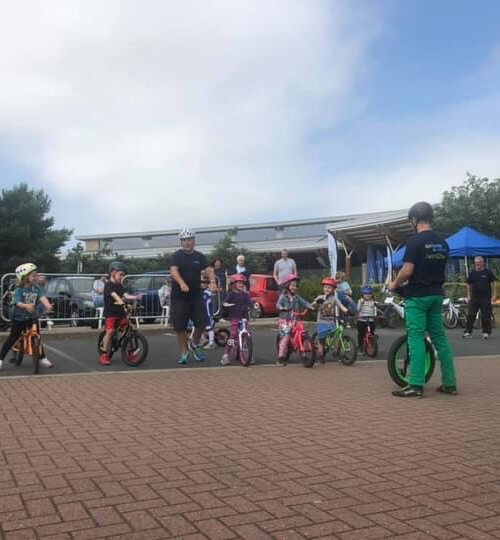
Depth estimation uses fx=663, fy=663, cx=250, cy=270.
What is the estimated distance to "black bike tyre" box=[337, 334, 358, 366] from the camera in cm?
1009

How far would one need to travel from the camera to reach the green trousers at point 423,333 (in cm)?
719

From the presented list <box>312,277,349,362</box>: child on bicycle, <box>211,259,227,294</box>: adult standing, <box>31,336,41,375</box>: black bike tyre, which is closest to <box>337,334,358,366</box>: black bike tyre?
<box>312,277,349,362</box>: child on bicycle

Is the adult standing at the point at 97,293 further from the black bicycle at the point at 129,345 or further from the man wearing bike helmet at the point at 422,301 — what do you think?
the man wearing bike helmet at the point at 422,301

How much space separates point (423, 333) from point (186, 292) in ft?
12.4

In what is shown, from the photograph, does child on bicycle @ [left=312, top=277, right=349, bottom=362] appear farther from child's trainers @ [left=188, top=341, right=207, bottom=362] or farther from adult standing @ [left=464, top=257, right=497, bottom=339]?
adult standing @ [left=464, top=257, right=497, bottom=339]

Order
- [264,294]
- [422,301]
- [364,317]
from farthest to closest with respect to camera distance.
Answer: [264,294] → [364,317] → [422,301]

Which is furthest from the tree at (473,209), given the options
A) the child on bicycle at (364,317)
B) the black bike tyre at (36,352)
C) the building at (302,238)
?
the black bike tyre at (36,352)

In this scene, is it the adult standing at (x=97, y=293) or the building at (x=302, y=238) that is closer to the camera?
the adult standing at (x=97, y=293)

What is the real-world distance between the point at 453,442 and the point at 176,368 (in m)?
5.17

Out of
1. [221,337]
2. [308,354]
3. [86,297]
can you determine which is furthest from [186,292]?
[86,297]

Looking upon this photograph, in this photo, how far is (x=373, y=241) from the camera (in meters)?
34.5

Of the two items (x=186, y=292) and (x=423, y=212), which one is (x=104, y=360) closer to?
(x=186, y=292)

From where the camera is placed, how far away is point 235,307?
10359 mm

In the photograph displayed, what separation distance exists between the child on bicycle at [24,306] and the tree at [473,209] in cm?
2655
